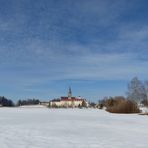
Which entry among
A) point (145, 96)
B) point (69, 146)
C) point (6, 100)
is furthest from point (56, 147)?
point (6, 100)

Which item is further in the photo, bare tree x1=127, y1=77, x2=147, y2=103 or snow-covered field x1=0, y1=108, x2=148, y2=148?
bare tree x1=127, y1=77, x2=147, y2=103

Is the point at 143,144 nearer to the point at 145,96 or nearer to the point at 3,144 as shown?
the point at 3,144

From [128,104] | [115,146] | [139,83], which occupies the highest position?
[139,83]

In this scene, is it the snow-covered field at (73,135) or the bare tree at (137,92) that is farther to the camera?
the bare tree at (137,92)

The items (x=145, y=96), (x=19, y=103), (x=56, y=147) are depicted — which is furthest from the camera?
(x=19, y=103)

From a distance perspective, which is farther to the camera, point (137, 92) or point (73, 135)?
point (137, 92)

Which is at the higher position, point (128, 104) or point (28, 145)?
point (128, 104)

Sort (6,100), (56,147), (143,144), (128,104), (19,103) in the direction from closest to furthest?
1. (56,147)
2. (143,144)
3. (128,104)
4. (6,100)
5. (19,103)

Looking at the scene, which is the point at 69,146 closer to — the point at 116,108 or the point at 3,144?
the point at 3,144

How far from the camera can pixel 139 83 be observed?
73.7 metres

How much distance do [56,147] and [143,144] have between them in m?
2.75

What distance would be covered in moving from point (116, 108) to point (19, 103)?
6037 inches

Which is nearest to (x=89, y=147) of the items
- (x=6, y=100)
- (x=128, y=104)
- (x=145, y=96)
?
(x=128, y=104)

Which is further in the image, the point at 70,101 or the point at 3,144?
the point at 70,101
